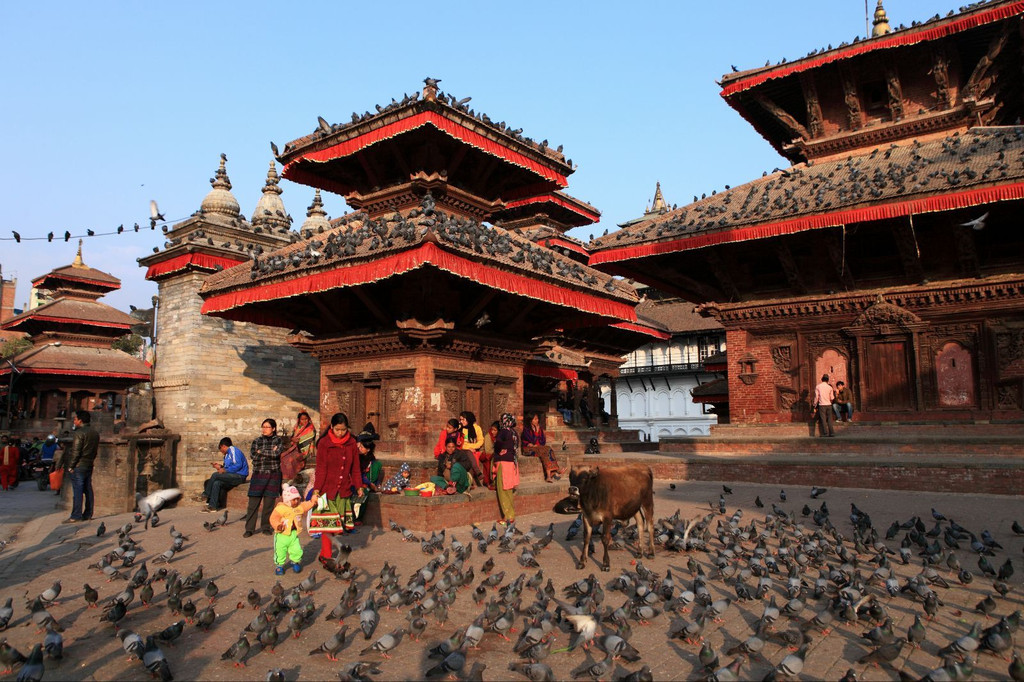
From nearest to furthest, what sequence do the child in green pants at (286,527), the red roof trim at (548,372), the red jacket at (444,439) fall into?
the child in green pants at (286,527) < the red jacket at (444,439) < the red roof trim at (548,372)

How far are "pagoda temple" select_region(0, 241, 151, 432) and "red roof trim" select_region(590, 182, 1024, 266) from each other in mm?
27475

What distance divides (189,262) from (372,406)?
39.7 feet

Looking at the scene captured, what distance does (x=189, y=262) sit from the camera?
2089cm

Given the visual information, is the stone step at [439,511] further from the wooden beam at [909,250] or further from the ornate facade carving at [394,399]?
the wooden beam at [909,250]

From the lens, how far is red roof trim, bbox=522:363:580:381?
21.8 m

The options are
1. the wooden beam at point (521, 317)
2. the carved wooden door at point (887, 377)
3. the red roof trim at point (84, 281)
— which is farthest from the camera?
the red roof trim at point (84, 281)

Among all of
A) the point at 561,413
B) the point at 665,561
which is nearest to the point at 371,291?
the point at 665,561

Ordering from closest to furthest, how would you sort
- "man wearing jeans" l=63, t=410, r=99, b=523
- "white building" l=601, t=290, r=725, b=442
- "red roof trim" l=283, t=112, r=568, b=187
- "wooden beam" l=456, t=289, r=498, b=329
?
"man wearing jeans" l=63, t=410, r=99, b=523 → "wooden beam" l=456, t=289, r=498, b=329 → "red roof trim" l=283, t=112, r=568, b=187 → "white building" l=601, t=290, r=725, b=442

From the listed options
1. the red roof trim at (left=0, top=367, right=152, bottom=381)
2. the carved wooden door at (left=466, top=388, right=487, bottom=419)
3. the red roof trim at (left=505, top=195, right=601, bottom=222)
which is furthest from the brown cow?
the red roof trim at (left=0, top=367, right=152, bottom=381)

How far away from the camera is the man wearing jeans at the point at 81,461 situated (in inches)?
439

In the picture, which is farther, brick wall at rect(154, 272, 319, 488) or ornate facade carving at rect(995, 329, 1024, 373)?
brick wall at rect(154, 272, 319, 488)

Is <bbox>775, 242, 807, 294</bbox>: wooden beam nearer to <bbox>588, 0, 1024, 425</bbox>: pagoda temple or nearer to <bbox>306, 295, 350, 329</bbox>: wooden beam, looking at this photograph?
<bbox>588, 0, 1024, 425</bbox>: pagoda temple

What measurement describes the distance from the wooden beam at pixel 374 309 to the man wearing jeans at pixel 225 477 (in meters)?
3.51

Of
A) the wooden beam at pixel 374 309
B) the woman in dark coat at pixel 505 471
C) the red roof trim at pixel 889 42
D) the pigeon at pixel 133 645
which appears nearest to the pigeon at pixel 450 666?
the pigeon at pixel 133 645
